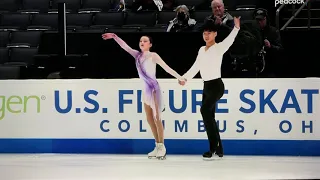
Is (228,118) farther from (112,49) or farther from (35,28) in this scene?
(35,28)

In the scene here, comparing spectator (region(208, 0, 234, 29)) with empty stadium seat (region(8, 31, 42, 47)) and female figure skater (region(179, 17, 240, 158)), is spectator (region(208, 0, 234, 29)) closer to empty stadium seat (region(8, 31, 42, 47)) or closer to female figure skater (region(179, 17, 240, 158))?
female figure skater (region(179, 17, 240, 158))

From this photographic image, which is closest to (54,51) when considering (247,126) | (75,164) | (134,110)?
(134,110)

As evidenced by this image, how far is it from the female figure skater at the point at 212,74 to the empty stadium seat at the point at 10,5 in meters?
5.10

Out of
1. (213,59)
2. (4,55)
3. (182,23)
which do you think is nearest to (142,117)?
(213,59)

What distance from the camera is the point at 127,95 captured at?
8.25 m

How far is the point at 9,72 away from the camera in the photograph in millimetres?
9148

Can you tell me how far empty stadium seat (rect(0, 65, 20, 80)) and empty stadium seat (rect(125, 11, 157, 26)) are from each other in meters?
1.95

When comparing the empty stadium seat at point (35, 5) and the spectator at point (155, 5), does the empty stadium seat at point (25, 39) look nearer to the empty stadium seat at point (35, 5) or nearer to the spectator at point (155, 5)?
the empty stadium seat at point (35, 5)

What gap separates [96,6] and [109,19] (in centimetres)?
104

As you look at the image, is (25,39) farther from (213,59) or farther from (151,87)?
(213,59)

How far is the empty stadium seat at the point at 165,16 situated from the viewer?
32.9ft

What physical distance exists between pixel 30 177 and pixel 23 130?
215cm

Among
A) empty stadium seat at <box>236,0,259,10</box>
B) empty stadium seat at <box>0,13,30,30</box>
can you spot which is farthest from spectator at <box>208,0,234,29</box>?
empty stadium seat at <box>0,13,30,30</box>

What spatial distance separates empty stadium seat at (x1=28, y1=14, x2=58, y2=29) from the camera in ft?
35.6
